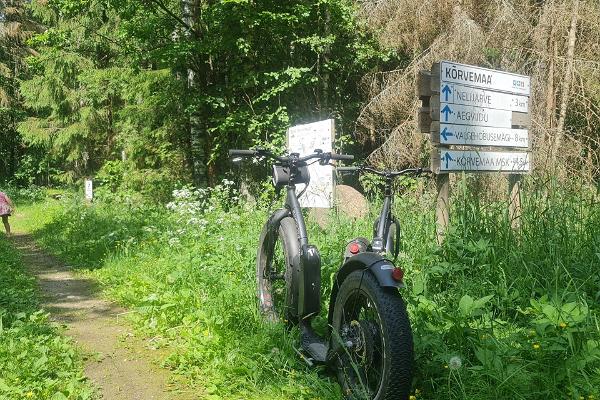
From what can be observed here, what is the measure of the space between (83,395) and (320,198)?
4.28 meters

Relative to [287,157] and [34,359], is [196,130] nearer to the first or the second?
[287,157]

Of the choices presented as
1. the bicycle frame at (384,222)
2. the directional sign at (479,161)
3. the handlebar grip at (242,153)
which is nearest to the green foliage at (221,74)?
the directional sign at (479,161)

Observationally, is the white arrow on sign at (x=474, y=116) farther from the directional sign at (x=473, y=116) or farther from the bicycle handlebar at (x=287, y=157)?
the bicycle handlebar at (x=287, y=157)

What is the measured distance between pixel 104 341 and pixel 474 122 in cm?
402

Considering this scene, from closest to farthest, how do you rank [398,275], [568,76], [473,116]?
[398,275]
[473,116]
[568,76]

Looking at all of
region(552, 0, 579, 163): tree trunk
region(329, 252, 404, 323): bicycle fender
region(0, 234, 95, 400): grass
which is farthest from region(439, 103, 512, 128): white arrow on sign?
region(552, 0, 579, 163): tree trunk

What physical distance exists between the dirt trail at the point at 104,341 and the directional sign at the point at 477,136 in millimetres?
3194

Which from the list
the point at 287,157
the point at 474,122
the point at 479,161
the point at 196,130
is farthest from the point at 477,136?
the point at 196,130

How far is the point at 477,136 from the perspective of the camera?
5430 mm

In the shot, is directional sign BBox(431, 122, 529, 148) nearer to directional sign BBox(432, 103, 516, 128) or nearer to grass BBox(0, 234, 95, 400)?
directional sign BBox(432, 103, 516, 128)

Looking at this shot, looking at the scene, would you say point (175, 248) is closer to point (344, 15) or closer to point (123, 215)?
point (123, 215)

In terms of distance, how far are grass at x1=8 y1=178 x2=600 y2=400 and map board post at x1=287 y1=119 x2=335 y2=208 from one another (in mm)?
1019

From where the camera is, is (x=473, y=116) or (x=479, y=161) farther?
(x=479, y=161)

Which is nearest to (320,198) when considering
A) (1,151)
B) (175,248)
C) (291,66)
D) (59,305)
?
(175,248)
